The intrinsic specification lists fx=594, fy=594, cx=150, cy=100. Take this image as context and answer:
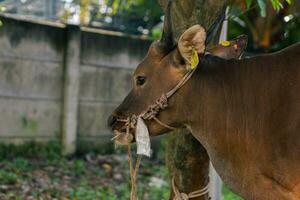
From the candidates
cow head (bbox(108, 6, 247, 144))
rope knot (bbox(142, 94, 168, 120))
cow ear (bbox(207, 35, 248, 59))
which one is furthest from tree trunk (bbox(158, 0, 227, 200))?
rope knot (bbox(142, 94, 168, 120))

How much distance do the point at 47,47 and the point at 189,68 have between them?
5105 millimetres

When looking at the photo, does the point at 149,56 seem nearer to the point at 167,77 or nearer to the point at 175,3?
the point at 167,77

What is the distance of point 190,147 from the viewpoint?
4.20 metres

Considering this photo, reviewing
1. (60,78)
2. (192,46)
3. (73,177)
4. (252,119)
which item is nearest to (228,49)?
(192,46)

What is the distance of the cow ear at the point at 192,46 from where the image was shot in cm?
347

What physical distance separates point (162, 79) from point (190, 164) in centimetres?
82

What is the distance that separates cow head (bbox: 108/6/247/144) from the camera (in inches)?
139

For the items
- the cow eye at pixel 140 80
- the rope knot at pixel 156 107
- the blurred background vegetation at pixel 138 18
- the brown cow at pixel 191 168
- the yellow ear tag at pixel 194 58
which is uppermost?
the blurred background vegetation at pixel 138 18

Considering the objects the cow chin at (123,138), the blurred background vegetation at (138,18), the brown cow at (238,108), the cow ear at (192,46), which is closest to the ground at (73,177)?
the blurred background vegetation at (138,18)

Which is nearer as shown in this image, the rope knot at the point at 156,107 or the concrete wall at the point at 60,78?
the rope knot at the point at 156,107

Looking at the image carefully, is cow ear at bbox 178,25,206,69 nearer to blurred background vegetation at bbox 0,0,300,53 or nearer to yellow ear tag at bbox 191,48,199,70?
yellow ear tag at bbox 191,48,199,70

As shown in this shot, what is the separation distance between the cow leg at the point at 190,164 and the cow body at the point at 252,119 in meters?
0.51

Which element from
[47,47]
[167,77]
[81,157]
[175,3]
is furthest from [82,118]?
[167,77]

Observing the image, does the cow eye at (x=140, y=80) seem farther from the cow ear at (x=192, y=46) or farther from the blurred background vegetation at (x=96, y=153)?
the blurred background vegetation at (x=96, y=153)
